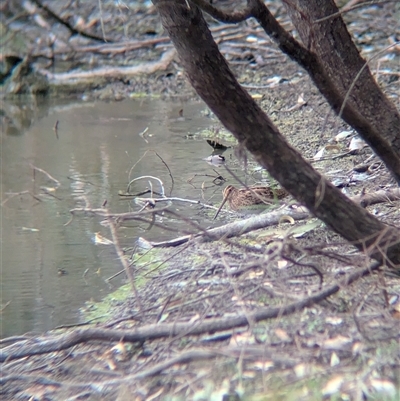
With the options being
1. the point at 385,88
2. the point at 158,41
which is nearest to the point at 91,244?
the point at 385,88

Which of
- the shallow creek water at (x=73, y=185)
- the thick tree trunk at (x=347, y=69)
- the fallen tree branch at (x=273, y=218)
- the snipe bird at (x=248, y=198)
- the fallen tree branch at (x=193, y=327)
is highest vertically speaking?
the thick tree trunk at (x=347, y=69)

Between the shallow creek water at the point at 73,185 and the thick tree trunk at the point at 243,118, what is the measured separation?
3.35 ft

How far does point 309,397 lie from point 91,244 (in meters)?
2.88

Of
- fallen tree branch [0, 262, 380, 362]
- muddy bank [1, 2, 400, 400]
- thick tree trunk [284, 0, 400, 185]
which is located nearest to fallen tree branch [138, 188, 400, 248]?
muddy bank [1, 2, 400, 400]

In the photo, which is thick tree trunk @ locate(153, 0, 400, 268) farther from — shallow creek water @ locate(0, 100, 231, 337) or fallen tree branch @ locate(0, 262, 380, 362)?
shallow creek water @ locate(0, 100, 231, 337)

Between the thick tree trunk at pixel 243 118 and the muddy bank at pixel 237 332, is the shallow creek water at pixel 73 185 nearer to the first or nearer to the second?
the muddy bank at pixel 237 332

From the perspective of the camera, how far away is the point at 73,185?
6.88 m

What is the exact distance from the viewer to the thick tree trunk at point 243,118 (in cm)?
313

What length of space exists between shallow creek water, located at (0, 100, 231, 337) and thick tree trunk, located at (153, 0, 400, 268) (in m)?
1.02

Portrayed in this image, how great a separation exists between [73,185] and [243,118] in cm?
400

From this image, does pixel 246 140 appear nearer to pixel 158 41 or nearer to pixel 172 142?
pixel 172 142

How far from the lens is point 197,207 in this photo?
19.1ft

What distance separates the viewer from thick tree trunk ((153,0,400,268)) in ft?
10.3

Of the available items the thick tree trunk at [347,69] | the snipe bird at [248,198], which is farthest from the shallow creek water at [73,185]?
the thick tree trunk at [347,69]
